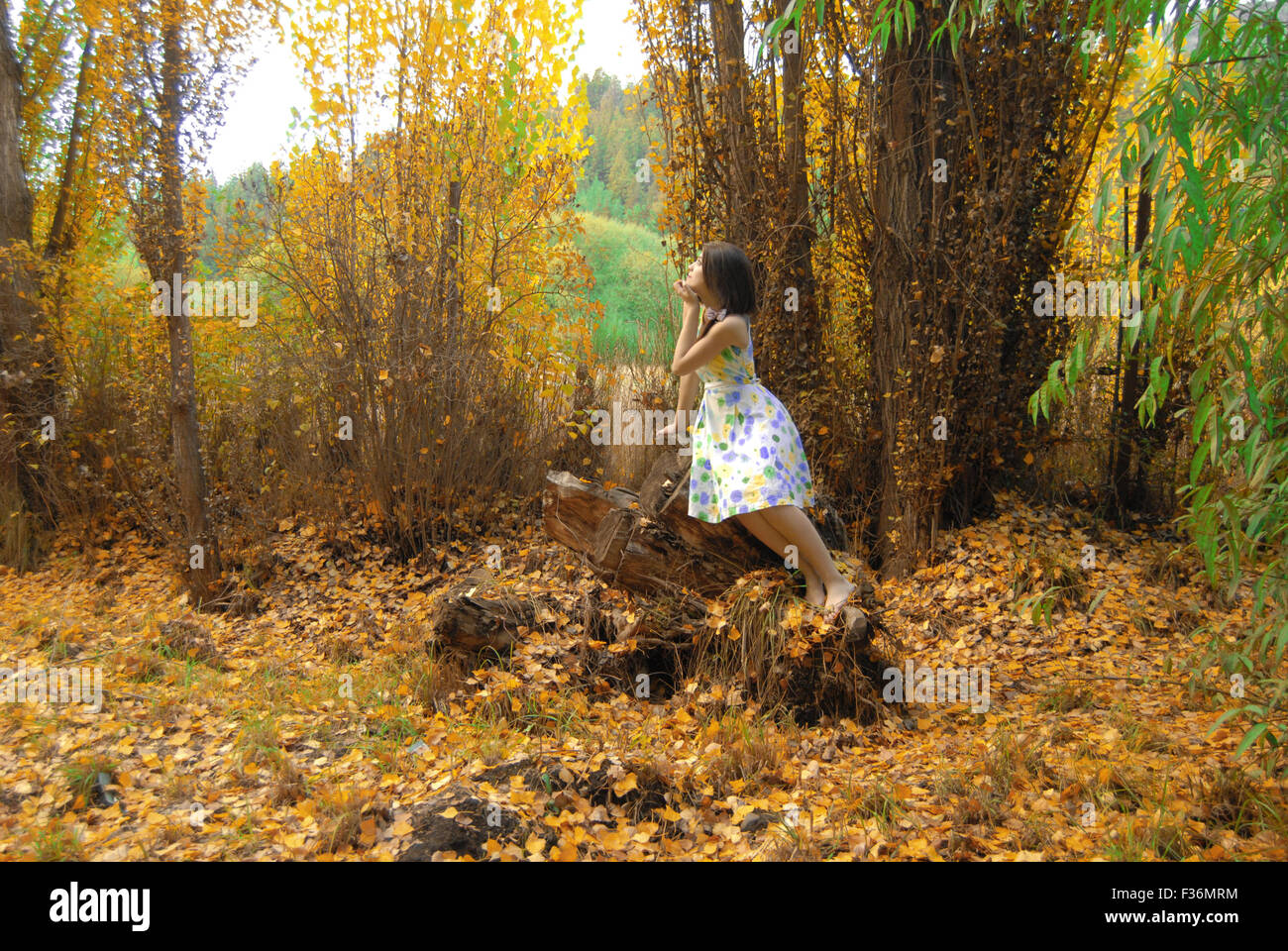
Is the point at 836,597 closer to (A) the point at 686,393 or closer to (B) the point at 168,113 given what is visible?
(A) the point at 686,393

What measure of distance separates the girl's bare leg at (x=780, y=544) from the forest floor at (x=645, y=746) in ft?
0.51

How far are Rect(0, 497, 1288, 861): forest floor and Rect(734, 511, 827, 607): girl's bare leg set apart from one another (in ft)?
0.51

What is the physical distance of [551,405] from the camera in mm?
6980

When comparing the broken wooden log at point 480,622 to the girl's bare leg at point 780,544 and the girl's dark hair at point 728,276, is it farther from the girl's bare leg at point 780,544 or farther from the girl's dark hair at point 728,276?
the girl's dark hair at point 728,276

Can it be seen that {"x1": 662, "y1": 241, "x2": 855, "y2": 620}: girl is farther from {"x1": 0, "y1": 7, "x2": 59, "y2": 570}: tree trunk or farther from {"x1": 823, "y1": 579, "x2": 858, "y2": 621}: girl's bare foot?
{"x1": 0, "y1": 7, "x2": 59, "y2": 570}: tree trunk

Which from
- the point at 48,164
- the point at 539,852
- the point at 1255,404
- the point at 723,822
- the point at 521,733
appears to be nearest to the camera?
the point at 1255,404

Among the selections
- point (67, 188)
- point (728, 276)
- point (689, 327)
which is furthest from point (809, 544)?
point (67, 188)

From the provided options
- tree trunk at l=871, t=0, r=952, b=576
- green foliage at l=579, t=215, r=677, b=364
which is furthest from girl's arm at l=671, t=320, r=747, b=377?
green foliage at l=579, t=215, r=677, b=364

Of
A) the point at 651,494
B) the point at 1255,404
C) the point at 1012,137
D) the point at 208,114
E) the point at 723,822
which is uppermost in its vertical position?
the point at 208,114

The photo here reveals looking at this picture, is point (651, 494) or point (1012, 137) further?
point (1012, 137)

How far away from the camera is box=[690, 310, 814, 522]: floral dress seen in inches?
150

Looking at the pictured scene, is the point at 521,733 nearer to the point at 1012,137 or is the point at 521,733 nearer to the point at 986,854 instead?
the point at 986,854
